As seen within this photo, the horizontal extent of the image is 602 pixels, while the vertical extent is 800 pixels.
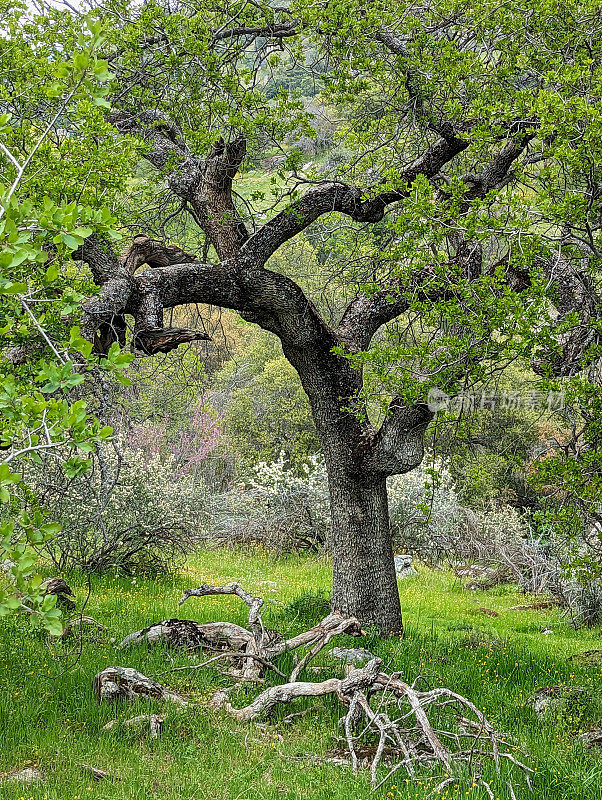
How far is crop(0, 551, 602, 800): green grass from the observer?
15.0ft

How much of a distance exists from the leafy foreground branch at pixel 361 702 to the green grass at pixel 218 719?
0.52 ft

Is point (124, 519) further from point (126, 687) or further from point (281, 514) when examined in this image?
point (126, 687)

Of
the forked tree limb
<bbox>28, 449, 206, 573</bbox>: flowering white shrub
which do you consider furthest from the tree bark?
<bbox>28, 449, 206, 573</bbox>: flowering white shrub

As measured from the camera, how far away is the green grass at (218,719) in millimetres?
4574

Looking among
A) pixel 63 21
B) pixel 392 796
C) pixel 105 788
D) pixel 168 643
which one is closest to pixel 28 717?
pixel 105 788

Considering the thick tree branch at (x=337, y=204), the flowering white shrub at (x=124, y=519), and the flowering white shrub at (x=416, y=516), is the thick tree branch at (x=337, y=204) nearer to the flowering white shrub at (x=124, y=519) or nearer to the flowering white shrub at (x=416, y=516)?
the flowering white shrub at (x=124, y=519)

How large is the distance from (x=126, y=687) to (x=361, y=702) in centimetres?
192

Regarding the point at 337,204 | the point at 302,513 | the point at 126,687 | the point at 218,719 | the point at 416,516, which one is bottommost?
the point at 218,719

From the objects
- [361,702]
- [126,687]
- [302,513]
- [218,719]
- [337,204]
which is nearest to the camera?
[361,702]

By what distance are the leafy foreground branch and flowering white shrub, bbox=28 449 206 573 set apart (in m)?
3.96

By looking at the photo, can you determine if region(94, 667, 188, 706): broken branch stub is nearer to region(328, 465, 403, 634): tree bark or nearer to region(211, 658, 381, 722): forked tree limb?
region(211, 658, 381, 722): forked tree limb

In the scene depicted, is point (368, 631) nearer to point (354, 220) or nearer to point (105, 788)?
point (105, 788)

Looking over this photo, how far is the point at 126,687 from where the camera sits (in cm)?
577

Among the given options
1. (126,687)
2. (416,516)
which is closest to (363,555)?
(126,687)
